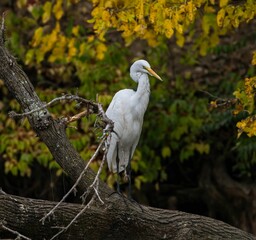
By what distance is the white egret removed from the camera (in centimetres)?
529

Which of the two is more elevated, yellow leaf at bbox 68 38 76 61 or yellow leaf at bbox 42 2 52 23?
yellow leaf at bbox 42 2 52 23

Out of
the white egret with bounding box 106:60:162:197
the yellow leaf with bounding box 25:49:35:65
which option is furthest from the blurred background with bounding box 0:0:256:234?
the white egret with bounding box 106:60:162:197

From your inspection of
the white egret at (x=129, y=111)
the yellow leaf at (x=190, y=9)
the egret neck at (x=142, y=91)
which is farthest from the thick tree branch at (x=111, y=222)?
the yellow leaf at (x=190, y=9)

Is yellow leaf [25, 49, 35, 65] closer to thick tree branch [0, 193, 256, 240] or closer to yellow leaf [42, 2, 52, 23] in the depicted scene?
yellow leaf [42, 2, 52, 23]

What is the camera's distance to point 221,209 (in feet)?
26.5

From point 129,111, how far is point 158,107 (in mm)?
2182

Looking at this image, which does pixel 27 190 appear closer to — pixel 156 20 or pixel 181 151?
pixel 181 151

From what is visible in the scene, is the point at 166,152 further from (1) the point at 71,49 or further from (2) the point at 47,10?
(2) the point at 47,10

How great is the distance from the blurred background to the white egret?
94cm

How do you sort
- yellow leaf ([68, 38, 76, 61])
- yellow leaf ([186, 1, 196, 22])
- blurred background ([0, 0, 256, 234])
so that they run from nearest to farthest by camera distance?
yellow leaf ([186, 1, 196, 22])
yellow leaf ([68, 38, 76, 61])
blurred background ([0, 0, 256, 234])

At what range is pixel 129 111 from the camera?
546 cm

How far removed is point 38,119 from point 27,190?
4.27 meters

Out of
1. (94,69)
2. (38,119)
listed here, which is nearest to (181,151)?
(94,69)

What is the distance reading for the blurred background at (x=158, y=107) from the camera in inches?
279
